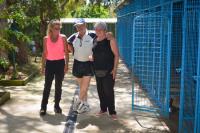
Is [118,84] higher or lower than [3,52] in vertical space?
lower

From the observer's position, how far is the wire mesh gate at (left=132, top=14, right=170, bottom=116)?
8.87 m

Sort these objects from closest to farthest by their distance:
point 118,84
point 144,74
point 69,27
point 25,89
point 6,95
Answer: point 6,95 < point 144,74 < point 25,89 < point 118,84 < point 69,27

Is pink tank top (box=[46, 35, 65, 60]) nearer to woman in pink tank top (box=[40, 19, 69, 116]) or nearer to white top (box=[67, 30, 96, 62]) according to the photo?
woman in pink tank top (box=[40, 19, 69, 116])

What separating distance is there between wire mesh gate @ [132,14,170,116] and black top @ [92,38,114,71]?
774 mm

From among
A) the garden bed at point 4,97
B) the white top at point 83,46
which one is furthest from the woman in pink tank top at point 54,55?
the garden bed at point 4,97

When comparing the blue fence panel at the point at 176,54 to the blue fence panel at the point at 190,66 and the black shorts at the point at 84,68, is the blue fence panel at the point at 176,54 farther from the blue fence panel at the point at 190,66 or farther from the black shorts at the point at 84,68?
the blue fence panel at the point at 190,66

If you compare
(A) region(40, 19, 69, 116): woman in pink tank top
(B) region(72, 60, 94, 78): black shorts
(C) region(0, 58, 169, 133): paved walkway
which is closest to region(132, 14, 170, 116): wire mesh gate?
(C) region(0, 58, 169, 133): paved walkway

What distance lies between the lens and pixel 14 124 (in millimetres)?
7980

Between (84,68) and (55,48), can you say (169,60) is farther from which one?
(55,48)

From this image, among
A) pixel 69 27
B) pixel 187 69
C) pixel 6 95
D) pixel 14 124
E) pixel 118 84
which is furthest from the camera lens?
pixel 69 27

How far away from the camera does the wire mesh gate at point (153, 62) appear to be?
8867 millimetres

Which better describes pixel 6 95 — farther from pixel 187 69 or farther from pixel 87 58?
pixel 187 69

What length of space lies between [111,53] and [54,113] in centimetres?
170

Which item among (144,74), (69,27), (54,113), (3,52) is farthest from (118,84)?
(69,27)
